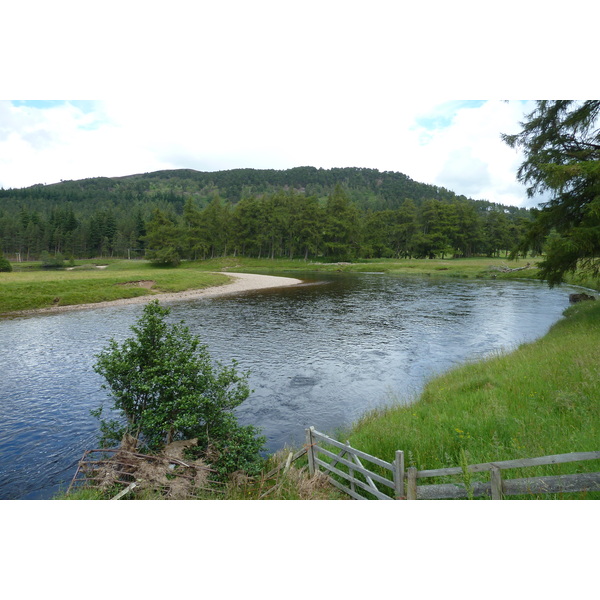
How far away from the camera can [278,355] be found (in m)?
18.7

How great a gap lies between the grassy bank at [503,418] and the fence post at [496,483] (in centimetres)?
71

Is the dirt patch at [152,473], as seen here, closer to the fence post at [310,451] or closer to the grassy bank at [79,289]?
the fence post at [310,451]

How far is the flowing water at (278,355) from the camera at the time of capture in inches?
417

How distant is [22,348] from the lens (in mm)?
19672

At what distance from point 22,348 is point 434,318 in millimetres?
26154

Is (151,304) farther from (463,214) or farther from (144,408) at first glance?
(463,214)

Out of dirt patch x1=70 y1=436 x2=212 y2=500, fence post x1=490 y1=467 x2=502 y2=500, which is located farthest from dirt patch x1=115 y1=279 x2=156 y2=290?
fence post x1=490 y1=467 x2=502 y2=500

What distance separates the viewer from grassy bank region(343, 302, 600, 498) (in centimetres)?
700

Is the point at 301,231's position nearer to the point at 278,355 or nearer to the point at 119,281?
the point at 119,281

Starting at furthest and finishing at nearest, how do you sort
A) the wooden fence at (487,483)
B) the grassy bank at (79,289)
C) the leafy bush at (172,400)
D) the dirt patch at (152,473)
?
the grassy bank at (79,289) < the leafy bush at (172,400) < the dirt patch at (152,473) < the wooden fence at (487,483)

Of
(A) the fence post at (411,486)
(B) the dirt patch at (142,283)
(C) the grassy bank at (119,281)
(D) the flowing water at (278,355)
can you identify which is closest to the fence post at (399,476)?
(A) the fence post at (411,486)

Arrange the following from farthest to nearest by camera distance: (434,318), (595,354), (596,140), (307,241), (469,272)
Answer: (307,241), (469,272), (434,318), (596,140), (595,354)

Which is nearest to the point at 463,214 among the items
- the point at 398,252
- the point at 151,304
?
the point at 398,252

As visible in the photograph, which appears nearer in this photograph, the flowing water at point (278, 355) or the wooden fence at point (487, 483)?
the wooden fence at point (487, 483)
